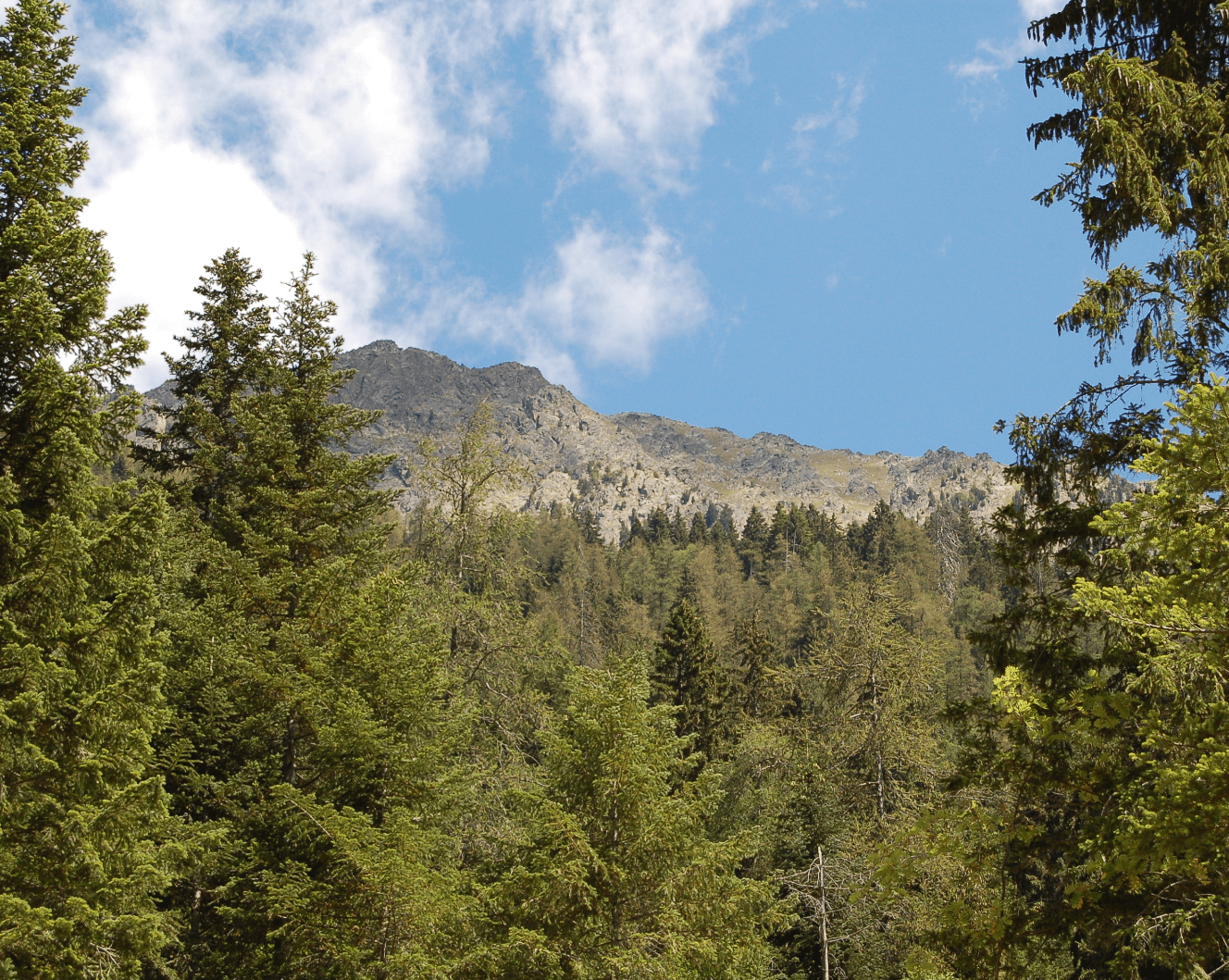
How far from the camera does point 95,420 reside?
7.95 m

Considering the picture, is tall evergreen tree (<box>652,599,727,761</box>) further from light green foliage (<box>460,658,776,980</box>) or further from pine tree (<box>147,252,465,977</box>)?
light green foliage (<box>460,658,776,980</box>)

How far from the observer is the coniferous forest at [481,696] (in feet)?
21.4

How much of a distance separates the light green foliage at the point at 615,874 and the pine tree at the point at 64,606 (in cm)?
461

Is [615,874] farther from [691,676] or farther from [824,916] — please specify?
[691,676]

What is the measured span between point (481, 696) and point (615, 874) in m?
7.77

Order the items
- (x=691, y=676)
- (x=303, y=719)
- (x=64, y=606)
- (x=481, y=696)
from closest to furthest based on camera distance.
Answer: (x=64, y=606) → (x=303, y=719) → (x=481, y=696) → (x=691, y=676)

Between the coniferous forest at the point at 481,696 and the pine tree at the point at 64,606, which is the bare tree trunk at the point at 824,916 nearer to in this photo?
the coniferous forest at the point at 481,696

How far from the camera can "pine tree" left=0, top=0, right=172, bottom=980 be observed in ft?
23.3

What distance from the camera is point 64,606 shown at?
24.7 ft

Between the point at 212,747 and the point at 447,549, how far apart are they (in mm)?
6888

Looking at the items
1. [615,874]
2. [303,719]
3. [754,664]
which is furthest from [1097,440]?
[754,664]

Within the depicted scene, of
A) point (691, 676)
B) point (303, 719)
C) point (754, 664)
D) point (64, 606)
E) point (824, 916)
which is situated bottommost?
point (824, 916)

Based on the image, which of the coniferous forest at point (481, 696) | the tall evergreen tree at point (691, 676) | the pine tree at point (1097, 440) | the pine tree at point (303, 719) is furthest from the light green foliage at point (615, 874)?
the tall evergreen tree at point (691, 676)

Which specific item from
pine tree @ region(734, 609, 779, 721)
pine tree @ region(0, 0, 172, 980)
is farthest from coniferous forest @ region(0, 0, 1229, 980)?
pine tree @ region(734, 609, 779, 721)
